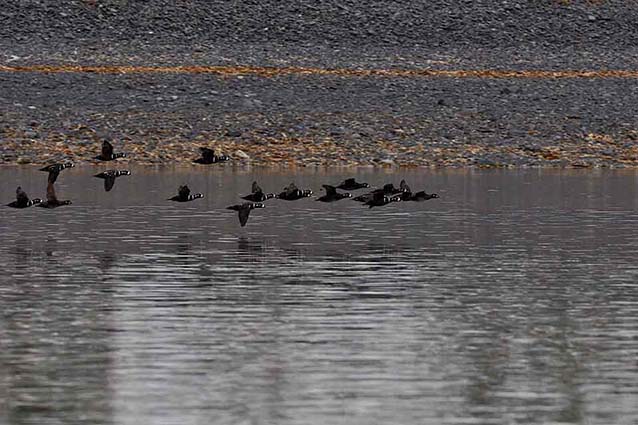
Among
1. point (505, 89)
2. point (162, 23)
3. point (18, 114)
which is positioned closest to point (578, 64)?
point (505, 89)

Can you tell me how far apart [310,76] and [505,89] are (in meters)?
7.85

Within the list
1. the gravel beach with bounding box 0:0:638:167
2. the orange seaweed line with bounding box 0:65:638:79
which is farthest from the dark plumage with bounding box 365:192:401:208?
the orange seaweed line with bounding box 0:65:638:79

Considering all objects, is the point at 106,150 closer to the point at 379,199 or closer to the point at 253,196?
the point at 253,196

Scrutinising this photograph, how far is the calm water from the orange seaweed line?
30062 mm

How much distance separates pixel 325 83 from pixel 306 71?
246cm

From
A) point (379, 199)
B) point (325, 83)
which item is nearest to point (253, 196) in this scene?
point (379, 199)

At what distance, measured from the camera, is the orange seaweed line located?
76625mm

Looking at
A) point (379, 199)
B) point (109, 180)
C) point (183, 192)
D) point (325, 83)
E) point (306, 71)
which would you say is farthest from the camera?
point (306, 71)

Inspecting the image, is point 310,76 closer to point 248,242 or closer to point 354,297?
point 248,242

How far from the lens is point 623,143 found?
6931cm

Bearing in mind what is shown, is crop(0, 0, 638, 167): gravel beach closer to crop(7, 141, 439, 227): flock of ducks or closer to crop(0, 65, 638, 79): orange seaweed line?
crop(0, 65, 638, 79): orange seaweed line

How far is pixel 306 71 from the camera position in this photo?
77.4m

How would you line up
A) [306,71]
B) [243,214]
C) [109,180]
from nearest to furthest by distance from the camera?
[243,214] → [109,180] → [306,71]

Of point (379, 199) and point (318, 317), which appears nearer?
point (318, 317)
